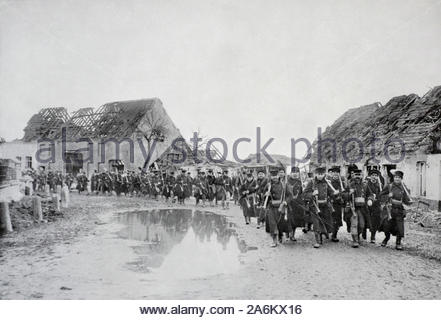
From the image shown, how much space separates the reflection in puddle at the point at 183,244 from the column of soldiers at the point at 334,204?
45.6 inches

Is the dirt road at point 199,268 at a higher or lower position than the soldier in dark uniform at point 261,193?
lower

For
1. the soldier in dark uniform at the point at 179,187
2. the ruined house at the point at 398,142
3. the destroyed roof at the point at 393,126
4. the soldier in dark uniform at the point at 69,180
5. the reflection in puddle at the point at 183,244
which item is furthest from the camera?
the soldier in dark uniform at the point at 69,180

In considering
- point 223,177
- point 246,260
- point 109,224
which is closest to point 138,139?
point 223,177

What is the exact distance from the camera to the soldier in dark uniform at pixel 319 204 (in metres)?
7.41

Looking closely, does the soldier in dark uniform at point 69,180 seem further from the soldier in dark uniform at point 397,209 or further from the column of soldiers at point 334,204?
the soldier in dark uniform at point 397,209

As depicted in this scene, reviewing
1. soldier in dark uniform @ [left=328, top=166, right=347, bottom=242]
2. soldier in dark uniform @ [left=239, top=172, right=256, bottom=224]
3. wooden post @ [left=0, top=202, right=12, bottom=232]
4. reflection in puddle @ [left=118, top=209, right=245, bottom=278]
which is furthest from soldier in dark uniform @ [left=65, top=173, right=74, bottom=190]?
soldier in dark uniform @ [left=328, top=166, right=347, bottom=242]

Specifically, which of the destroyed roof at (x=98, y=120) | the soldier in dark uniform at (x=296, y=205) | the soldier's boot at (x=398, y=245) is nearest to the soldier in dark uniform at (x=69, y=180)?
the destroyed roof at (x=98, y=120)

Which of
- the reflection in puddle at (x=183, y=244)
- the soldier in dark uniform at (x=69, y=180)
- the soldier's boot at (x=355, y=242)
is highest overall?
the soldier in dark uniform at (x=69, y=180)

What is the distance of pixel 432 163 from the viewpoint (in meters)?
11.6

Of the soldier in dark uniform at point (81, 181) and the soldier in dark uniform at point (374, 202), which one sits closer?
the soldier in dark uniform at point (374, 202)

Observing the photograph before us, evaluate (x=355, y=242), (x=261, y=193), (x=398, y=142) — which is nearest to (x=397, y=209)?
(x=355, y=242)

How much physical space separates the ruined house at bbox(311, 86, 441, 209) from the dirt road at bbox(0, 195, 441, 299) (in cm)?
510

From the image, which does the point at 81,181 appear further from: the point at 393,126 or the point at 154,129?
the point at 393,126

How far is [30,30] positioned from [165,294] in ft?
18.3
